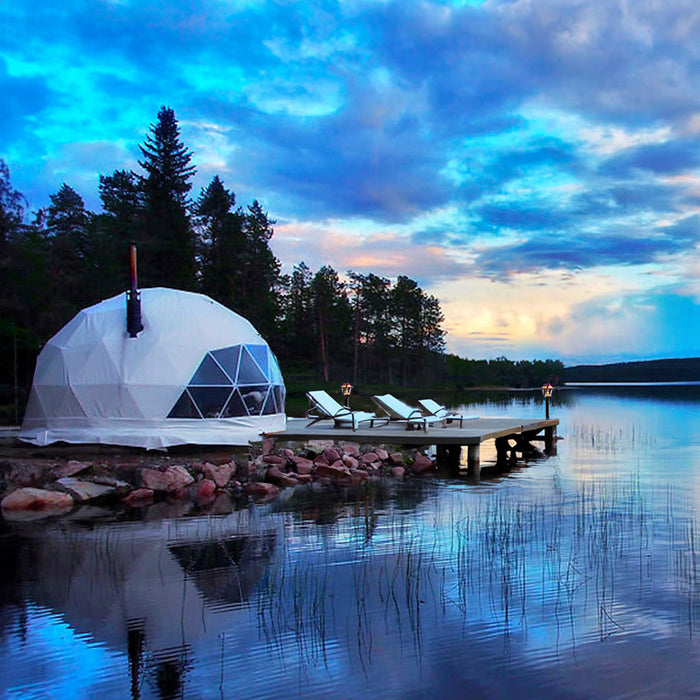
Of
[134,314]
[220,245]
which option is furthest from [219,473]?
[220,245]

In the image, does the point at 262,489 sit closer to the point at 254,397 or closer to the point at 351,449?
the point at 351,449

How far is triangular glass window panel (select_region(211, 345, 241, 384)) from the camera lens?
45.8 feet

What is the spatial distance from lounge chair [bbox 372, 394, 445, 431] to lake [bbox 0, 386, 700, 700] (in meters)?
5.13

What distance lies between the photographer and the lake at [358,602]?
4.46 metres

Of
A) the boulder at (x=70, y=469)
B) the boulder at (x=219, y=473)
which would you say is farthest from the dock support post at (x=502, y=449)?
the boulder at (x=70, y=469)

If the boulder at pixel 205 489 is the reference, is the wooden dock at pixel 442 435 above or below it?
above

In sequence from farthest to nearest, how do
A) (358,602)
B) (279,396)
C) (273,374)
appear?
1. (279,396)
2. (273,374)
3. (358,602)

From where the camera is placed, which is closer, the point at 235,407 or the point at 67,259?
the point at 235,407

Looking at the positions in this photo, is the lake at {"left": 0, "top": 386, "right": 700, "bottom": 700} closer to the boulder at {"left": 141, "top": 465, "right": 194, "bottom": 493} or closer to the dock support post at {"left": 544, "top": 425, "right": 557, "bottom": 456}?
the boulder at {"left": 141, "top": 465, "right": 194, "bottom": 493}

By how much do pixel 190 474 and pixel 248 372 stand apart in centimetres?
326

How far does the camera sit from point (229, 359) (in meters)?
14.1

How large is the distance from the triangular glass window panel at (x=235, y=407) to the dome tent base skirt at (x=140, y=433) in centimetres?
13

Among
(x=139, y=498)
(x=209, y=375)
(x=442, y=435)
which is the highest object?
(x=209, y=375)

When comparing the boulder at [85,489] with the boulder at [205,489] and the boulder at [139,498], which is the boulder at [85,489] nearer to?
the boulder at [139,498]
